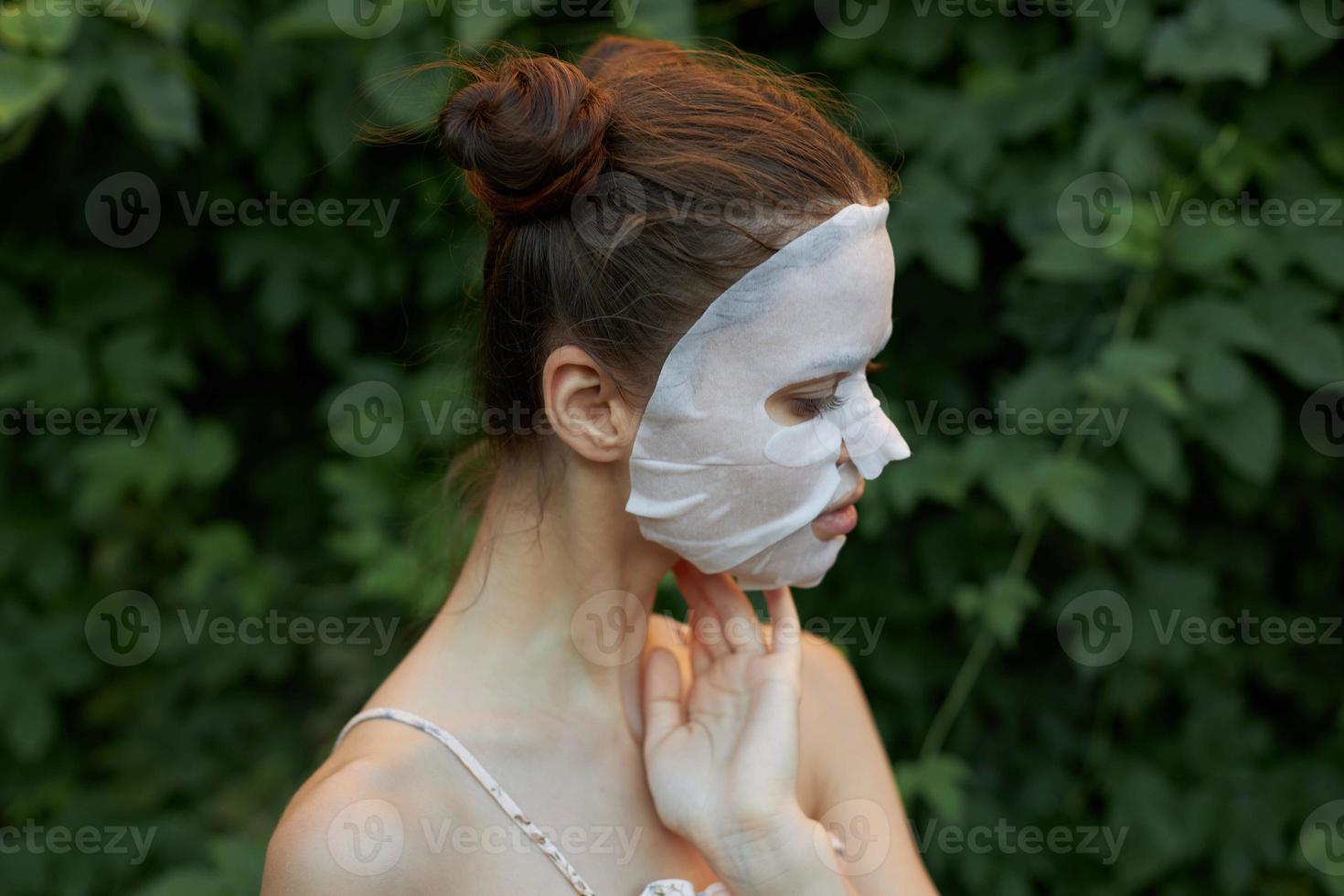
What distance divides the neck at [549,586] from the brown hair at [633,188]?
0.17m

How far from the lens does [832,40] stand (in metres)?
2.17

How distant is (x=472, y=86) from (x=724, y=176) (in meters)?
0.28
